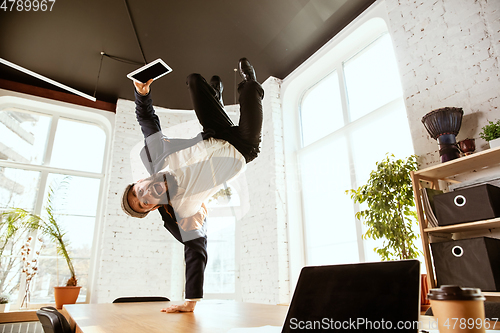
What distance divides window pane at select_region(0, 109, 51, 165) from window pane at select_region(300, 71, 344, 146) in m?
3.89

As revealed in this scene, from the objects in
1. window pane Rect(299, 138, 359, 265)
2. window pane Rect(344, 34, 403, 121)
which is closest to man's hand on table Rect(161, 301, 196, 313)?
window pane Rect(299, 138, 359, 265)

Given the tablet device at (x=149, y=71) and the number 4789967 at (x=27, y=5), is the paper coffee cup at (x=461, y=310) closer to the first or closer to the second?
the tablet device at (x=149, y=71)

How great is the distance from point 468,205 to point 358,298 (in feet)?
6.25

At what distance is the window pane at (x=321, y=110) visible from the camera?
418 cm

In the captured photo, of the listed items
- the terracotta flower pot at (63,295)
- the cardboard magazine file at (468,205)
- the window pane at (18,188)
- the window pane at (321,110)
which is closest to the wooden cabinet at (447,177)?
the cardboard magazine file at (468,205)

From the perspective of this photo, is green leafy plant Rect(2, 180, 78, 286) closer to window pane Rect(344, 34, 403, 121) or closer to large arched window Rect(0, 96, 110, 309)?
large arched window Rect(0, 96, 110, 309)

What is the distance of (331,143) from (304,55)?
1.26 m

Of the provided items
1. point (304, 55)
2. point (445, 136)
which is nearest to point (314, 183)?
point (304, 55)

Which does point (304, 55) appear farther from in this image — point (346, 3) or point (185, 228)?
point (185, 228)

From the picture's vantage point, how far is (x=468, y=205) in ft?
6.44

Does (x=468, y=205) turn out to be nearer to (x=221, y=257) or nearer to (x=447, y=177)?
(x=447, y=177)

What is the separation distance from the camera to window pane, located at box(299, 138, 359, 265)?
12.2 ft

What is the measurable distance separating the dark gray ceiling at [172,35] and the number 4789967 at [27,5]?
4cm

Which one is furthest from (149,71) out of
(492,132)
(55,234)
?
(55,234)
